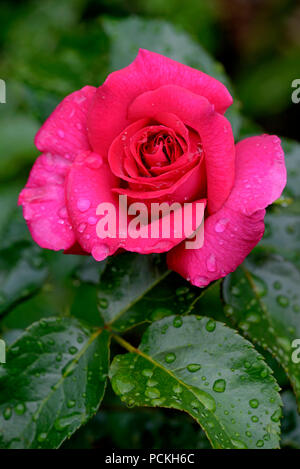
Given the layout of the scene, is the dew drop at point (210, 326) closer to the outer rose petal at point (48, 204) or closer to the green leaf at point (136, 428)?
the outer rose petal at point (48, 204)

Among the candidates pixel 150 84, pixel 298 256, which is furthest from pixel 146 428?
pixel 150 84

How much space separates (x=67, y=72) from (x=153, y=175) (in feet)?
2.77

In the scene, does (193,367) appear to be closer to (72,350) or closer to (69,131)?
(72,350)

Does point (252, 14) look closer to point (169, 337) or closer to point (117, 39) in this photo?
point (117, 39)

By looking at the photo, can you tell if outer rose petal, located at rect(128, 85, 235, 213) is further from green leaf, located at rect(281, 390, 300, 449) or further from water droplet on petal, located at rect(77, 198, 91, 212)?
green leaf, located at rect(281, 390, 300, 449)

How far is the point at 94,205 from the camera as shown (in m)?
0.70

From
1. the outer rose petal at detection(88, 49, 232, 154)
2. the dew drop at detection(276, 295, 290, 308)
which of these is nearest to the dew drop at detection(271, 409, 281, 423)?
the dew drop at detection(276, 295, 290, 308)

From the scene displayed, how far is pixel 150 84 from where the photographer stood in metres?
0.72

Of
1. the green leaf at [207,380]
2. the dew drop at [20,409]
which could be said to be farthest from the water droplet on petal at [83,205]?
the dew drop at [20,409]

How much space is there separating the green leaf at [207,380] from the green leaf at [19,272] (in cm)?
33

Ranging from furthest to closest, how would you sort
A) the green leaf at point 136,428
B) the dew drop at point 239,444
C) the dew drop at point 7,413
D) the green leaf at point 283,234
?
the green leaf at point 136,428
the green leaf at point 283,234
the dew drop at point 7,413
the dew drop at point 239,444

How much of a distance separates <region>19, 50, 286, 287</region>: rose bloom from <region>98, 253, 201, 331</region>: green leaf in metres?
0.10

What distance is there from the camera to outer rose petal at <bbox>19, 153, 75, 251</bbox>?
0.71 metres

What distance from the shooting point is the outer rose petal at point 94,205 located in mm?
645
